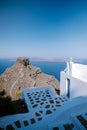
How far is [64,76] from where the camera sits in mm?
7430

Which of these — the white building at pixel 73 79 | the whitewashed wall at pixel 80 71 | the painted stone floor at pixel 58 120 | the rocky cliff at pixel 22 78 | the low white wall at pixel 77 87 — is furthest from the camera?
the rocky cliff at pixel 22 78

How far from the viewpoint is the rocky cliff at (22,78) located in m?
11.1

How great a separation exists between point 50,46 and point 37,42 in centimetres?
212

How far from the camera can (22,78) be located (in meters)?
11.7

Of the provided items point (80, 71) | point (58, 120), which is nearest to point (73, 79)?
point (80, 71)

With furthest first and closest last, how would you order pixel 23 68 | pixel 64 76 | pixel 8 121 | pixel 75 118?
1. pixel 23 68
2. pixel 64 76
3. pixel 8 121
4. pixel 75 118

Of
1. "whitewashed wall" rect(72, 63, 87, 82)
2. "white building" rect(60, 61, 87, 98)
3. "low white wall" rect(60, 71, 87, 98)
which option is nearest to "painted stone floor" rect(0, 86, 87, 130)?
"low white wall" rect(60, 71, 87, 98)

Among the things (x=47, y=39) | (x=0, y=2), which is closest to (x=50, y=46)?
(x=47, y=39)

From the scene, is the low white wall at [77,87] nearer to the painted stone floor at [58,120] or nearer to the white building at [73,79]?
the white building at [73,79]

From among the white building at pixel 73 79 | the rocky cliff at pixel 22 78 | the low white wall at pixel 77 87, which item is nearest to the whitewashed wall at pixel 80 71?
the white building at pixel 73 79

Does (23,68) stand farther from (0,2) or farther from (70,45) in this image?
(0,2)

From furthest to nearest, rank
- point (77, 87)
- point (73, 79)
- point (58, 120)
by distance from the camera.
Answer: point (73, 79), point (77, 87), point (58, 120)

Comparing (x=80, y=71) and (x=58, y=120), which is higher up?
(x=80, y=71)

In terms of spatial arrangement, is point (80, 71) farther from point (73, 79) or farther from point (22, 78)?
point (22, 78)
